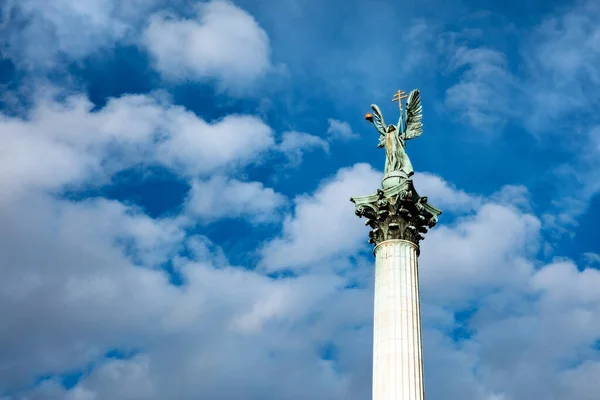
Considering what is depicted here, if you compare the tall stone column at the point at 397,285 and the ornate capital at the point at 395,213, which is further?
the ornate capital at the point at 395,213

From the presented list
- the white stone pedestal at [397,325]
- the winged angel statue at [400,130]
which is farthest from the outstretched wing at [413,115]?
the white stone pedestal at [397,325]

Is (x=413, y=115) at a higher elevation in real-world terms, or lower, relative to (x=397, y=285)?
higher

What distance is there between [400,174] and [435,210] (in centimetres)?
271

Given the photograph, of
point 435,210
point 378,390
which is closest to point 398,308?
point 378,390

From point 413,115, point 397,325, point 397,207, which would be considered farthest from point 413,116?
point 397,325

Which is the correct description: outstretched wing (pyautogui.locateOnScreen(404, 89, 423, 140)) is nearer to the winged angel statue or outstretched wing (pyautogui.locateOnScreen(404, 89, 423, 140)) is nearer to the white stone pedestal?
the winged angel statue

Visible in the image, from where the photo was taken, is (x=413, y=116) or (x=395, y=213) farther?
(x=413, y=116)

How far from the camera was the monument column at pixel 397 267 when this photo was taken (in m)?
35.2

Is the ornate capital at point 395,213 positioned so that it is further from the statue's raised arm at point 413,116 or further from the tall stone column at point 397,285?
the statue's raised arm at point 413,116

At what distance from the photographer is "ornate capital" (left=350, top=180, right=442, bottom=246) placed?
129 feet

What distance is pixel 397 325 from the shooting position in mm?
36312

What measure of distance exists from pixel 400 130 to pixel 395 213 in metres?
6.39

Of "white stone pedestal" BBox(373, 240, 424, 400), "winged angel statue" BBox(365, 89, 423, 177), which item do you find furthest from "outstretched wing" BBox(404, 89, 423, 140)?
"white stone pedestal" BBox(373, 240, 424, 400)

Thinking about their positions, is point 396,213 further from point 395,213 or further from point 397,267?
point 397,267
